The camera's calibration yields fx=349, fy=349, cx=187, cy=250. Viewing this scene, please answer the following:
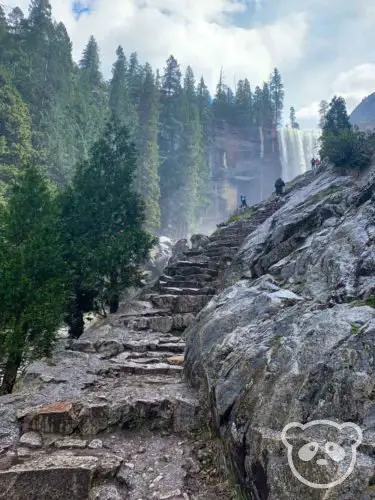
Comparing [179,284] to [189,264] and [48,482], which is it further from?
[48,482]

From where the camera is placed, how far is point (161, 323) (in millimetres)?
11812

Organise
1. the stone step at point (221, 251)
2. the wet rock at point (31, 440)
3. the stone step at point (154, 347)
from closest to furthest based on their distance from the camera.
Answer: the wet rock at point (31, 440) → the stone step at point (154, 347) → the stone step at point (221, 251)

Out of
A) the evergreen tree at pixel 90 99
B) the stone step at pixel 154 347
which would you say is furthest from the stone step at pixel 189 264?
the evergreen tree at pixel 90 99

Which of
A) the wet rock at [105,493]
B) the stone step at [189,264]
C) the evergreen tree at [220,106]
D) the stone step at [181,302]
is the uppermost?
the evergreen tree at [220,106]

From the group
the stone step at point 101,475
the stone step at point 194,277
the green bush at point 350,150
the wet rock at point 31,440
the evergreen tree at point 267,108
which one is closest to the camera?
the stone step at point 101,475

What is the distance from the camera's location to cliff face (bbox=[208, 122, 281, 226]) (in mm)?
68938

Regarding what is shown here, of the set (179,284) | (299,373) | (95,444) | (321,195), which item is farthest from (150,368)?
(321,195)

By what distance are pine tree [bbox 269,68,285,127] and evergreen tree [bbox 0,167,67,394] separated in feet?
226

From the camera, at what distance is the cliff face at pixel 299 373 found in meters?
3.17

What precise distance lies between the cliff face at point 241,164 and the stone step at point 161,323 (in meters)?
56.1

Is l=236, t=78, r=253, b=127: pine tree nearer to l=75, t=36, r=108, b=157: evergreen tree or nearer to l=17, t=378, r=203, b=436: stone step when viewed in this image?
l=75, t=36, r=108, b=157: evergreen tree

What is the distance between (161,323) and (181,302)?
1.71 m

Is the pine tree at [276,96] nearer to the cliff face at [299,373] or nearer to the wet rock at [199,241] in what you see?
the wet rock at [199,241]

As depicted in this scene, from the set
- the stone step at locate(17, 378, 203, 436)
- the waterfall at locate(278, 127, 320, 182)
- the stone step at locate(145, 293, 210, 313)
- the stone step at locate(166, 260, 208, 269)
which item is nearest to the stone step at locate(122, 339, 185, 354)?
the stone step at locate(17, 378, 203, 436)
